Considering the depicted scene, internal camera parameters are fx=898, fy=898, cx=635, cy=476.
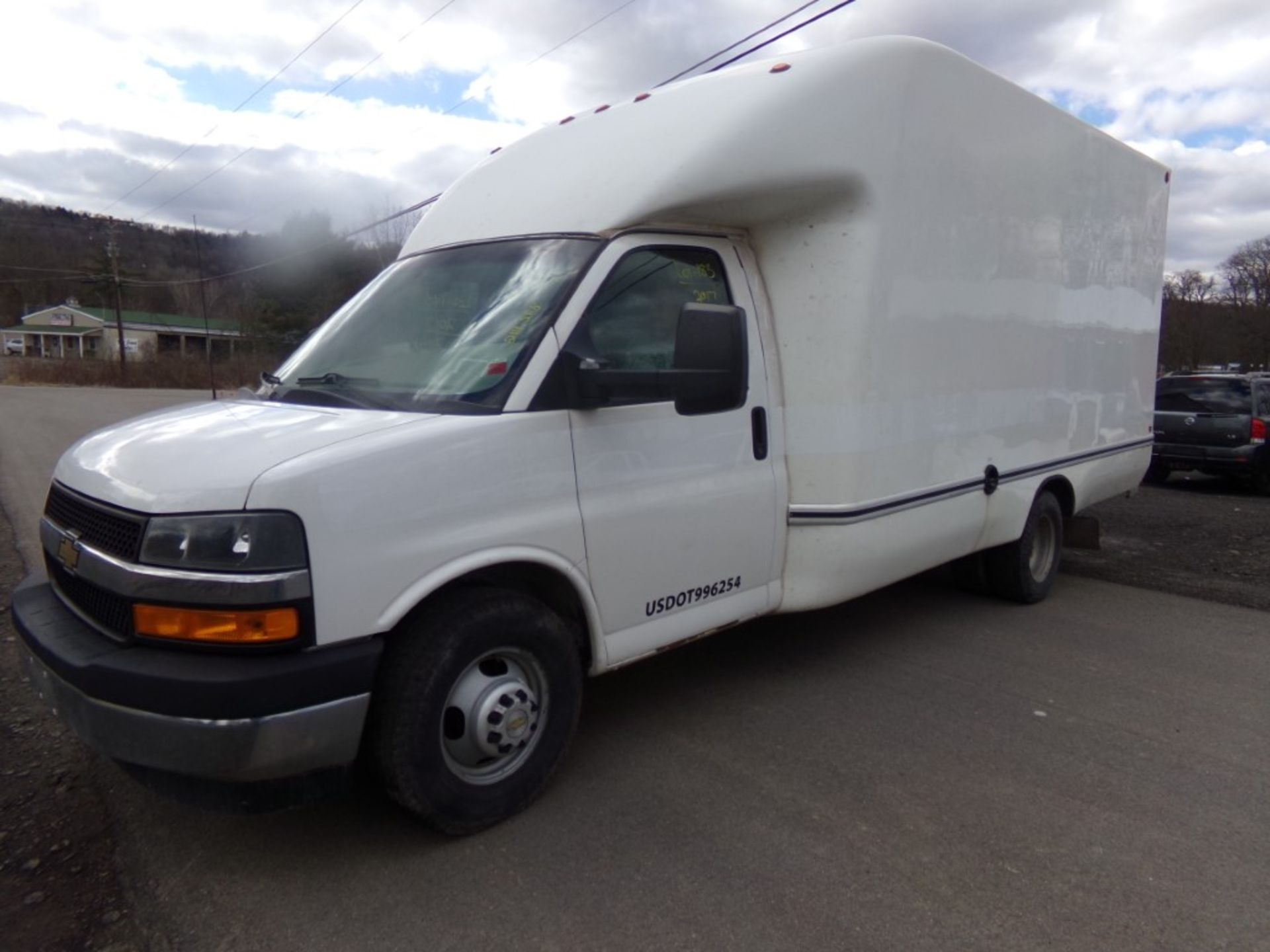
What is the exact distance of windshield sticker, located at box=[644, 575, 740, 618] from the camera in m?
3.72

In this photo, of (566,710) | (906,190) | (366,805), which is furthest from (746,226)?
(366,805)

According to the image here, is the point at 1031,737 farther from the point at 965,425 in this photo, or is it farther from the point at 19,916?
the point at 19,916

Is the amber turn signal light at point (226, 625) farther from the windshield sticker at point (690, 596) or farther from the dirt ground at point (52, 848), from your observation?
the windshield sticker at point (690, 596)

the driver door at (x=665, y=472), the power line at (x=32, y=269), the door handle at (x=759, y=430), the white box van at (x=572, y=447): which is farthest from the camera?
the power line at (x=32, y=269)

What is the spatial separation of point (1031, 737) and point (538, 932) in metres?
2.50

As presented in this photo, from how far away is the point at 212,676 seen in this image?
101 inches

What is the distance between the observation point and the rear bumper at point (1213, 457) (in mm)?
12047

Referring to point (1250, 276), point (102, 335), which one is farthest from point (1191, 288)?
point (102, 335)

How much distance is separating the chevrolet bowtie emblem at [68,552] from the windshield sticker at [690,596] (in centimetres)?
204

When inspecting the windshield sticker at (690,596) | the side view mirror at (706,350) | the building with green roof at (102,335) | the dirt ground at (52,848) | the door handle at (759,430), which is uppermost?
the building with green roof at (102,335)

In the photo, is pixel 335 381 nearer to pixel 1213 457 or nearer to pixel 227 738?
pixel 227 738

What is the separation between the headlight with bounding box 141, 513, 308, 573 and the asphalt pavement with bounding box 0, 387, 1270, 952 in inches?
43.4

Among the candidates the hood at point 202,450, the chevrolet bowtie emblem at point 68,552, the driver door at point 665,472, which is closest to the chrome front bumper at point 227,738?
the chevrolet bowtie emblem at point 68,552

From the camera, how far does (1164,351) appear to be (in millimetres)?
49094
